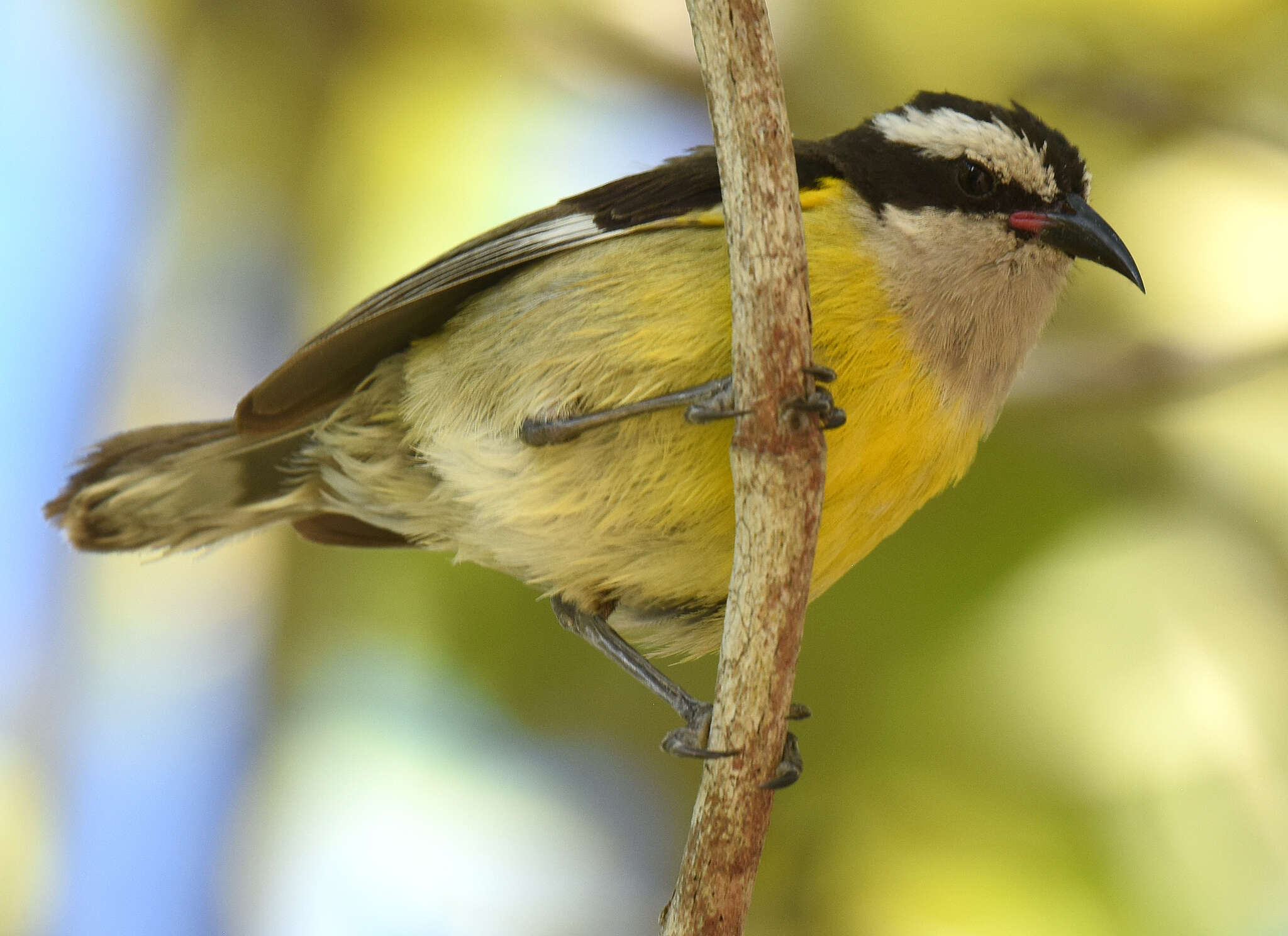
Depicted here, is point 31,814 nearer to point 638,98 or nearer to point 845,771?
point 845,771

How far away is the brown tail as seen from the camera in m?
3.42

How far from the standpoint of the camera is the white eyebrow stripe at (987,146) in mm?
2812

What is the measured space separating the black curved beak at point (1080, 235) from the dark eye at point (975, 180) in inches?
3.5

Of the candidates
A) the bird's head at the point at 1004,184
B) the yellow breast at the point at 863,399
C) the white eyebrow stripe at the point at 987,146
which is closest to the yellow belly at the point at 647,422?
the yellow breast at the point at 863,399

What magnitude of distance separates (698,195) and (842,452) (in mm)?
718

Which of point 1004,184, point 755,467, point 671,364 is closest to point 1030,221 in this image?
point 1004,184

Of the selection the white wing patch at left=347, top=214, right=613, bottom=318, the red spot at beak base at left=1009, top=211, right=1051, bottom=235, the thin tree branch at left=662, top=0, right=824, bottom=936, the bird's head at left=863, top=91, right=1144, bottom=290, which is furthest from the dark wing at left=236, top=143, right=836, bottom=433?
the thin tree branch at left=662, top=0, right=824, bottom=936

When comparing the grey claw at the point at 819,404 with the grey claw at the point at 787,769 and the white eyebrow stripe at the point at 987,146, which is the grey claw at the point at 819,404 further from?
the white eyebrow stripe at the point at 987,146

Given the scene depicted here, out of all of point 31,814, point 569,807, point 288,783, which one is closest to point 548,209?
point 569,807

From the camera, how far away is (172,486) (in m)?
3.45

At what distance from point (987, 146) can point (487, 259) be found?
121cm

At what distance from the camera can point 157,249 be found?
488 centimetres

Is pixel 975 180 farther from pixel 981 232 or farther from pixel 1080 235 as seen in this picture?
pixel 1080 235

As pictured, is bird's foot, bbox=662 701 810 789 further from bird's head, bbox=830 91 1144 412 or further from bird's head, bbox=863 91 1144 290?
bird's head, bbox=863 91 1144 290
